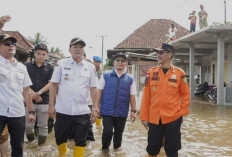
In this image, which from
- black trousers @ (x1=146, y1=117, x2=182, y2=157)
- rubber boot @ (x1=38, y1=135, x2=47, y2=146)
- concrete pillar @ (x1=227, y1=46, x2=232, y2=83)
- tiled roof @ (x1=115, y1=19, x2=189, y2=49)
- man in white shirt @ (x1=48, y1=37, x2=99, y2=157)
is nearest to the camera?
black trousers @ (x1=146, y1=117, x2=182, y2=157)

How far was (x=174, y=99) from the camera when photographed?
13.8 feet

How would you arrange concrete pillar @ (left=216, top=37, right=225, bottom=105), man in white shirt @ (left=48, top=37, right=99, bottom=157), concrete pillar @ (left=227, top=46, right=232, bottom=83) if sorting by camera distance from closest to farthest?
man in white shirt @ (left=48, top=37, right=99, bottom=157), concrete pillar @ (left=216, top=37, right=225, bottom=105), concrete pillar @ (left=227, top=46, right=232, bottom=83)

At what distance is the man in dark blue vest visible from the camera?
5.52 metres

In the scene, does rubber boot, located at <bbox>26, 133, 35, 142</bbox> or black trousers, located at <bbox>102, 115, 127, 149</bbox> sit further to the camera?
rubber boot, located at <bbox>26, 133, 35, 142</bbox>

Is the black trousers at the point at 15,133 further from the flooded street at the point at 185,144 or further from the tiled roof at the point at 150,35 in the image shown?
the tiled roof at the point at 150,35

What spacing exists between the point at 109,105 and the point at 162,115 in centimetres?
159

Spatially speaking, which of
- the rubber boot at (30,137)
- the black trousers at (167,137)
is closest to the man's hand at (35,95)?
the rubber boot at (30,137)

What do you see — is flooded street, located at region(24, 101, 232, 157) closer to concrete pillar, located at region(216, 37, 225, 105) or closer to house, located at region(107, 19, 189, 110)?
concrete pillar, located at region(216, 37, 225, 105)

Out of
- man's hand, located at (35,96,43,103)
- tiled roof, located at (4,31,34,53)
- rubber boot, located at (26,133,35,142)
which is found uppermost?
tiled roof, located at (4,31,34,53)

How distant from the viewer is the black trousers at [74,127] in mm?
4574

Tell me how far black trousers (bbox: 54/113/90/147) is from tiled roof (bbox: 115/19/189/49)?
83.7ft

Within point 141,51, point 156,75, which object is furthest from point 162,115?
point 141,51

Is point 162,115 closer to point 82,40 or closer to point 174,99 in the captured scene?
point 174,99

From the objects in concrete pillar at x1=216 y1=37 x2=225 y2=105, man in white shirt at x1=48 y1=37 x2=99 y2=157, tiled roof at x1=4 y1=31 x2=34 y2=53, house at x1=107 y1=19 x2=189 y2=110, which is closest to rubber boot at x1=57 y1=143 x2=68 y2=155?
man in white shirt at x1=48 y1=37 x2=99 y2=157
